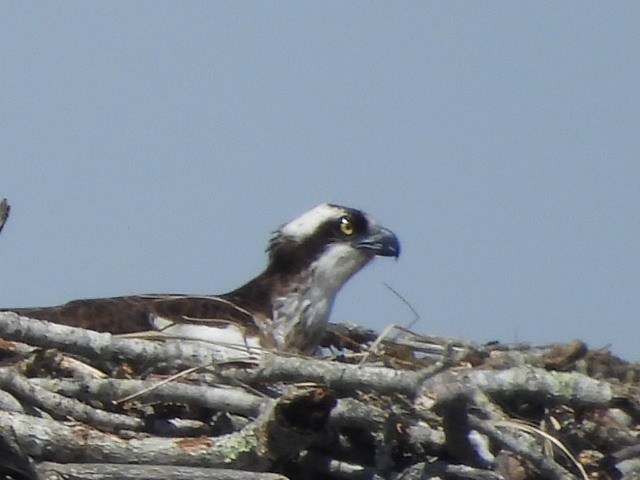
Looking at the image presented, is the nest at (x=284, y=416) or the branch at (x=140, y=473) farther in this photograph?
the nest at (x=284, y=416)

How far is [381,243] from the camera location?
9.41m

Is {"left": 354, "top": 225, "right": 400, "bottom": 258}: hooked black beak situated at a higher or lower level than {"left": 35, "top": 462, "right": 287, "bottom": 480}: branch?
higher

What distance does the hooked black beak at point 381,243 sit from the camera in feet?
30.8

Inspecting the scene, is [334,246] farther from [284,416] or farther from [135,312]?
[284,416]

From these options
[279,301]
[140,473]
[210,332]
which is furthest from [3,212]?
[279,301]

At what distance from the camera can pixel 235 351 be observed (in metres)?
7.34

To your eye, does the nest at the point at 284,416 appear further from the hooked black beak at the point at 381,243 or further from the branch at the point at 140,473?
the hooked black beak at the point at 381,243

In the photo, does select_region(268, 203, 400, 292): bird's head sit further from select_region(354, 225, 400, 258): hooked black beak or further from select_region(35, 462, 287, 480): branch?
select_region(35, 462, 287, 480): branch

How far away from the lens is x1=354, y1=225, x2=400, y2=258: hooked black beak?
940 cm

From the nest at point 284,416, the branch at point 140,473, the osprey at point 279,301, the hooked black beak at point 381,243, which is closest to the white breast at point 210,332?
the osprey at point 279,301

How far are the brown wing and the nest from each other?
81cm

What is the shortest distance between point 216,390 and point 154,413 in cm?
31

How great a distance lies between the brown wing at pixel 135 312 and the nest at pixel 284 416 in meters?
0.81

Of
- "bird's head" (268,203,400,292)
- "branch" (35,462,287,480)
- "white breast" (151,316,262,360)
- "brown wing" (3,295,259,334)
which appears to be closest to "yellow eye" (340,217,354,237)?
"bird's head" (268,203,400,292)
